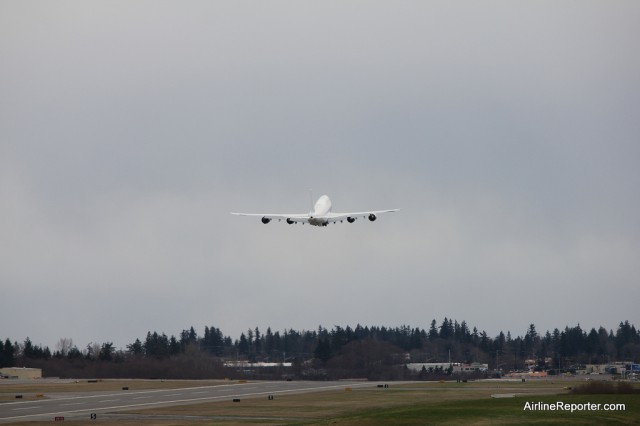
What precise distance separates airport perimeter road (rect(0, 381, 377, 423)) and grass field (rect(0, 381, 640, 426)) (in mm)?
4975

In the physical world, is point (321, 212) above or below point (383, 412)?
above

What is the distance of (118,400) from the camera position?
122188 mm

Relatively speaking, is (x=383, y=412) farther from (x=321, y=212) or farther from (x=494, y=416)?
(x=321, y=212)

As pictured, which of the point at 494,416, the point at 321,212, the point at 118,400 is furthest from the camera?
the point at 321,212

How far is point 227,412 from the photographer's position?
103188mm

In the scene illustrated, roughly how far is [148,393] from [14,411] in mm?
32785

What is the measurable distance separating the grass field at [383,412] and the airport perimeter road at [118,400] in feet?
16.3

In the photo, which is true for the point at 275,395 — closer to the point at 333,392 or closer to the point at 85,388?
the point at 333,392

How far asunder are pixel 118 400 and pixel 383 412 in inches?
1600

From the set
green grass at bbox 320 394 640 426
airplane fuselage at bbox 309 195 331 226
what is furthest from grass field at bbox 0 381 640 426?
airplane fuselage at bbox 309 195 331 226

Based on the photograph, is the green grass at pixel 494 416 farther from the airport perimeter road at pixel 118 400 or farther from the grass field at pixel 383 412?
the airport perimeter road at pixel 118 400

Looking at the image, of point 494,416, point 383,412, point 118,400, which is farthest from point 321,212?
point 494,416

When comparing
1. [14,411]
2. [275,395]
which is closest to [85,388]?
[275,395]

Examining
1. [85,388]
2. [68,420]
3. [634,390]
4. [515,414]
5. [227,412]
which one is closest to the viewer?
[515,414]
